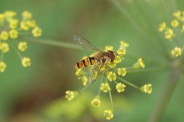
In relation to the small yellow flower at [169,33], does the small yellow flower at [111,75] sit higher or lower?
lower

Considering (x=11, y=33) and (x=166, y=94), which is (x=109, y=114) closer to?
(x=166, y=94)

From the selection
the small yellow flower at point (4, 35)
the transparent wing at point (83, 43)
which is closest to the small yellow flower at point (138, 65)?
the transparent wing at point (83, 43)

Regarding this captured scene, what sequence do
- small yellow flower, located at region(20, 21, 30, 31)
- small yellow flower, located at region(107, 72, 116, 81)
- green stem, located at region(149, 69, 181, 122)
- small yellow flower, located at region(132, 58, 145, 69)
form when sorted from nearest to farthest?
small yellow flower, located at region(107, 72, 116, 81), small yellow flower, located at region(132, 58, 145, 69), small yellow flower, located at region(20, 21, 30, 31), green stem, located at region(149, 69, 181, 122)

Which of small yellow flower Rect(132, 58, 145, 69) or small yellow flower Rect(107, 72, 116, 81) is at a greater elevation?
small yellow flower Rect(132, 58, 145, 69)

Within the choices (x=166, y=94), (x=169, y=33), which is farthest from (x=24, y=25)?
(x=166, y=94)

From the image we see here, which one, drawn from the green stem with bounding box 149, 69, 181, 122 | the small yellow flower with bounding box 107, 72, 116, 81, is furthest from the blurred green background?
the small yellow flower with bounding box 107, 72, 116, 81

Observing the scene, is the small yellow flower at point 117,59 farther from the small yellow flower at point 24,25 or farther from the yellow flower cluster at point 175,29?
the small yellow flower at point 24,25

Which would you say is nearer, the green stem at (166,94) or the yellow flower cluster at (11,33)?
the yellow flower cluster at (11,33)

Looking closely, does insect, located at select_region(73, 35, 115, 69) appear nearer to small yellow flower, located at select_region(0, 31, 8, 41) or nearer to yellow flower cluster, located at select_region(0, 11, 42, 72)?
yellow flower cluster, located at select_region(0, 11, 42, 72)

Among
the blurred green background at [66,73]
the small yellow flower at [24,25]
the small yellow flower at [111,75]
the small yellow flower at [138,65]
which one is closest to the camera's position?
the small yellow flower at [111,75]
